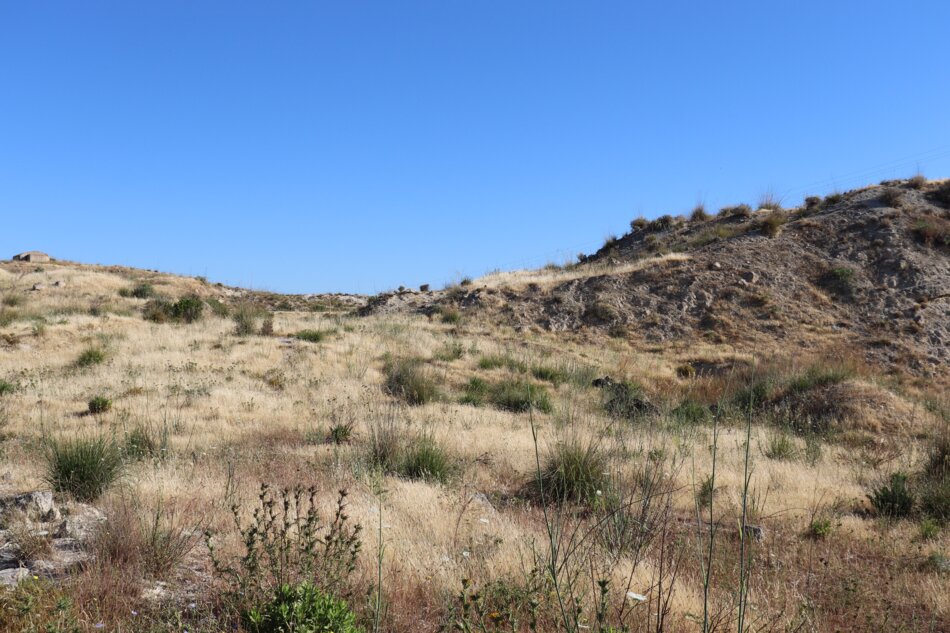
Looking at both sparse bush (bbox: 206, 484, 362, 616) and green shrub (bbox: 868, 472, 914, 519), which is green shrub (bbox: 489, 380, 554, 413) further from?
sparse bush (bbox: 206, 484, 362, 616)

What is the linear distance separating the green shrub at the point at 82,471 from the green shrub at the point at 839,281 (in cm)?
2267

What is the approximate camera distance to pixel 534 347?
61.9 feet

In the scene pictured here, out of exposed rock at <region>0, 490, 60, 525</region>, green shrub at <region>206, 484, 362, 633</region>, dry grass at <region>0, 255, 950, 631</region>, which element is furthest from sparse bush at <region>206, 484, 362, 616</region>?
exposed rock at <region>0, 490, 60, 525</region>

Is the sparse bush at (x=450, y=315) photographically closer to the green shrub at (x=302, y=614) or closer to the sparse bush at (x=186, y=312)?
the sparse bush at (x=186, y=312)

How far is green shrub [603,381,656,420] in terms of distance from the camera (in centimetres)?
1109

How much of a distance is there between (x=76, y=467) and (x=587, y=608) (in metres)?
4.80

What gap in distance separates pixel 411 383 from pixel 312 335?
6.12m

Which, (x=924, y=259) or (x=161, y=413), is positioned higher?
(x=924, y=259)

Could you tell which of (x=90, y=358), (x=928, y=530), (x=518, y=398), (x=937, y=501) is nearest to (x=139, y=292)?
(x=90, y=358)

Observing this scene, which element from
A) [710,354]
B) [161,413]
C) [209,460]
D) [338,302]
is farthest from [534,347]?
[338,302]

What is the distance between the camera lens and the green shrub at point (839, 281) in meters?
21.4

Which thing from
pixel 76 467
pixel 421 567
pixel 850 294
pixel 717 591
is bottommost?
pixel 717 591

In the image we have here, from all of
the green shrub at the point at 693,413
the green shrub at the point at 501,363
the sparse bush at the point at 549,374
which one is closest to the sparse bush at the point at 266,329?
the green shrub at the point at 501,363

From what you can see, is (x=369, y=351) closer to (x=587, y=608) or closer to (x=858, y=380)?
(x=858, y=380)
